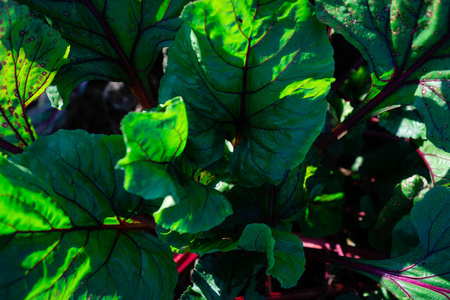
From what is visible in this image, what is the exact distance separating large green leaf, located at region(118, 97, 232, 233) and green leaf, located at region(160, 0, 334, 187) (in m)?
0.15

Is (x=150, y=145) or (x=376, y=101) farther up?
(x=150, y=145)

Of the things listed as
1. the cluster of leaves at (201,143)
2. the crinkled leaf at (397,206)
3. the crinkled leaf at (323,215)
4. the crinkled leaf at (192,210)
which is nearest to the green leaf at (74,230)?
the cluster of leaves at (201,143)

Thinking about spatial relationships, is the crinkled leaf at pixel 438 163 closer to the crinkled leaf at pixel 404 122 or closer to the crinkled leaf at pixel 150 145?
the crinkled leaf at pixel 404 122

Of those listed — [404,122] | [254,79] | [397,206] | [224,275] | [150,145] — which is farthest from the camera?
[404,122]

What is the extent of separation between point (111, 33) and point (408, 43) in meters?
0.76

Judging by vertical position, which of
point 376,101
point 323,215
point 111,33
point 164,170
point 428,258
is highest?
point 111,33

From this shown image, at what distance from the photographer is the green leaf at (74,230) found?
2.57ft

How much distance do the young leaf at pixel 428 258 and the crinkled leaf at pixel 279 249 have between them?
0.26 meters

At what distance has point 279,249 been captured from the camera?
0.97m

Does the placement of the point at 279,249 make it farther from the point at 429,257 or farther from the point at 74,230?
the point at 74,230

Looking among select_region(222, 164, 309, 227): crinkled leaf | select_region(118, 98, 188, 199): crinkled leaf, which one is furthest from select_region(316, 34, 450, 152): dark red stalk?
select_region(118, 98, 188, 199): crinkled leaf

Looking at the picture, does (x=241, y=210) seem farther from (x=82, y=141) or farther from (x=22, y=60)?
(x=22, y=60)

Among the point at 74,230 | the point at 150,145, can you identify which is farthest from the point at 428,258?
the point at 74,230

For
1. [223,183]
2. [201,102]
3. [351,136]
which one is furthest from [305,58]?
[351,136]
